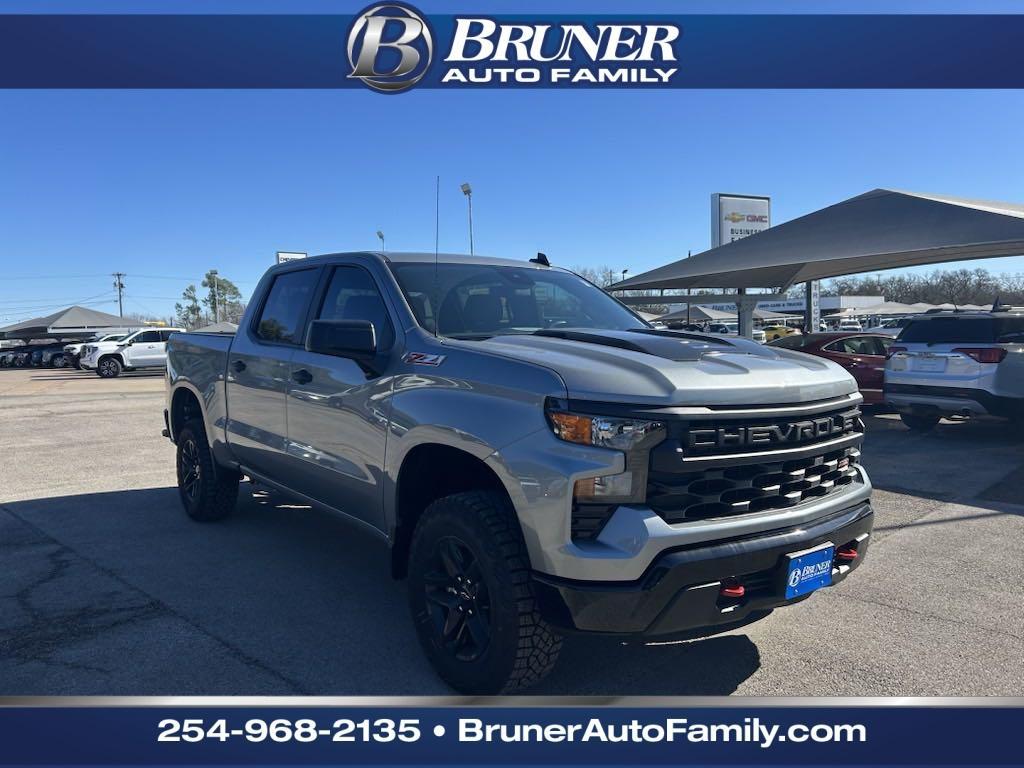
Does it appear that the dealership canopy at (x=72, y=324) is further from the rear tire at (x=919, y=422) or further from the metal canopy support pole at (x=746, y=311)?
the rear tire at (x=919, y=422)

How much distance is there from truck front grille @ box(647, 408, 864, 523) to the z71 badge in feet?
3.60

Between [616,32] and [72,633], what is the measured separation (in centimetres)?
491

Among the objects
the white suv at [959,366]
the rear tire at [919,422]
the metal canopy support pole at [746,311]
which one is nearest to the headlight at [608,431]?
the white suv at [959,366]

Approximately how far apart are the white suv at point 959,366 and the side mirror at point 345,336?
8420mm

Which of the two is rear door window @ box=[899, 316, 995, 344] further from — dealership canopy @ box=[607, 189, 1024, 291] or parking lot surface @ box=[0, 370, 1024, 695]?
parking lot surface @ box=[0, 370, 1024, 695]

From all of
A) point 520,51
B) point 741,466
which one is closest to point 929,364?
point 520,51

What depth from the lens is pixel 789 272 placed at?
666 inches

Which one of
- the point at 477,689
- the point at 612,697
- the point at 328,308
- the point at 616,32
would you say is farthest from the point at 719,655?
the point at 616,32

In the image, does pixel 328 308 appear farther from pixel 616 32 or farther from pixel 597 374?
pixel 616 32

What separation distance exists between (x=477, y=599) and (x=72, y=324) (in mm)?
51147

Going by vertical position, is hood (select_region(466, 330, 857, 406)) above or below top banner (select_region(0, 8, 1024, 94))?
below

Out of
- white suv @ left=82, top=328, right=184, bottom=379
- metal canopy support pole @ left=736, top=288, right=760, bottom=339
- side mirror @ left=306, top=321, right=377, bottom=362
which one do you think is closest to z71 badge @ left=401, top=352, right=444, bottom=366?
side mirror @ left=306, top=321, right=377, bottom=362

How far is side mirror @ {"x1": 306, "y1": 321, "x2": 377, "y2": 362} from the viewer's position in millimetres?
3338

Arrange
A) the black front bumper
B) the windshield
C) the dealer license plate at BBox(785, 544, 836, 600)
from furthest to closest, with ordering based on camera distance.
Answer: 1. the windshield
2. the dealer license plate at BBox(785, 544, 836, 600)
3. the black front bumper
